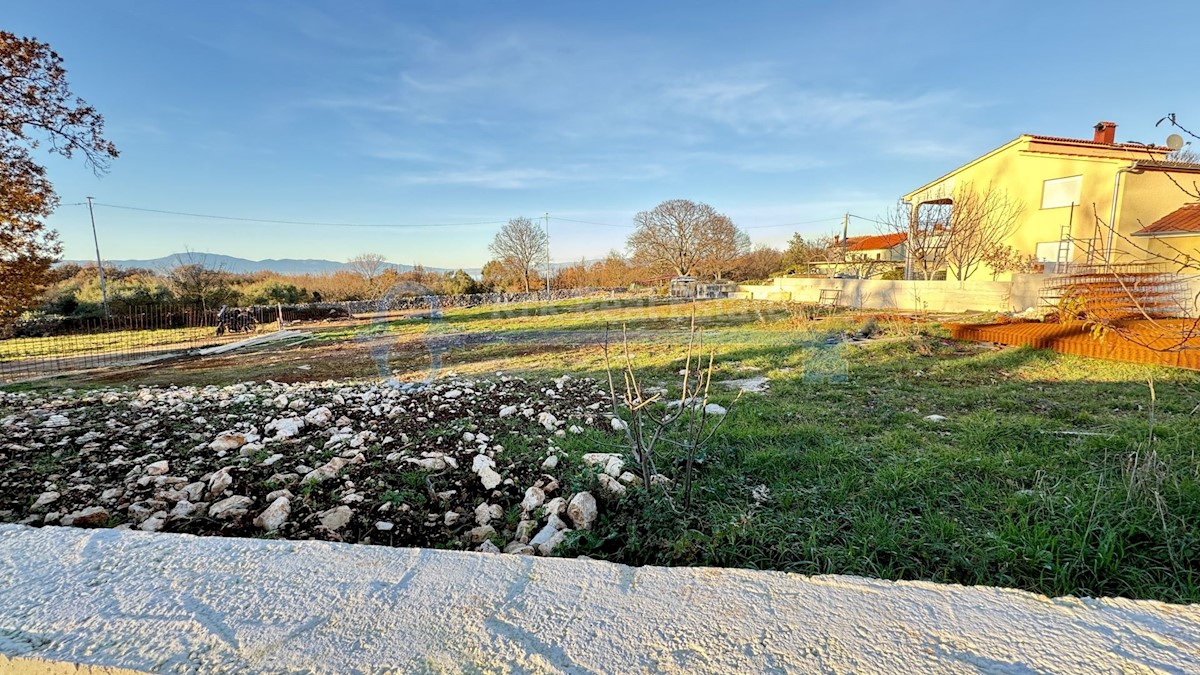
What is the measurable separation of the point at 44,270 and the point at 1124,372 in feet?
40.5

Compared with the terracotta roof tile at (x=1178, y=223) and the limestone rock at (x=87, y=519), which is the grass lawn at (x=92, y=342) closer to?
the limestone rock at (x=87, y=519)

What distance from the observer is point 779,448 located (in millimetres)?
2764

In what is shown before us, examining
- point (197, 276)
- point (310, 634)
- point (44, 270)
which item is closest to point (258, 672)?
point (310, 634)

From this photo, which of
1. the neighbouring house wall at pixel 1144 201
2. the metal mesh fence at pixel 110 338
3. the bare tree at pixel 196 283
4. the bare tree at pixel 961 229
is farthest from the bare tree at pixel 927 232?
the bare tree at pixel 196 283

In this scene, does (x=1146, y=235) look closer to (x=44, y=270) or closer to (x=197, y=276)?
(x=44, y=270)

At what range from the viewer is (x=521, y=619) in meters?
1.02

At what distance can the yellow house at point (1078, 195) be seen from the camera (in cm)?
1177

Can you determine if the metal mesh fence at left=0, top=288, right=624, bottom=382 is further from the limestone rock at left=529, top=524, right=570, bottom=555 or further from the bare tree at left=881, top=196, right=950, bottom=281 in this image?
the bare tree at left=881, top=196, right=950, bottom=281

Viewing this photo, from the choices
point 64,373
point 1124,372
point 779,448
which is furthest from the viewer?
point 64,373

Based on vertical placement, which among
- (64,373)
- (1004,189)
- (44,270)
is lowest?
(64,373)

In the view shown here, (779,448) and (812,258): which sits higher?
(812,258)

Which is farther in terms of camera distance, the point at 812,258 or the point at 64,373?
the point at 812,258

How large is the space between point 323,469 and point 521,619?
6.18ft

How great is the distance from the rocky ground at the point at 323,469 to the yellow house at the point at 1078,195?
13.8 metres
